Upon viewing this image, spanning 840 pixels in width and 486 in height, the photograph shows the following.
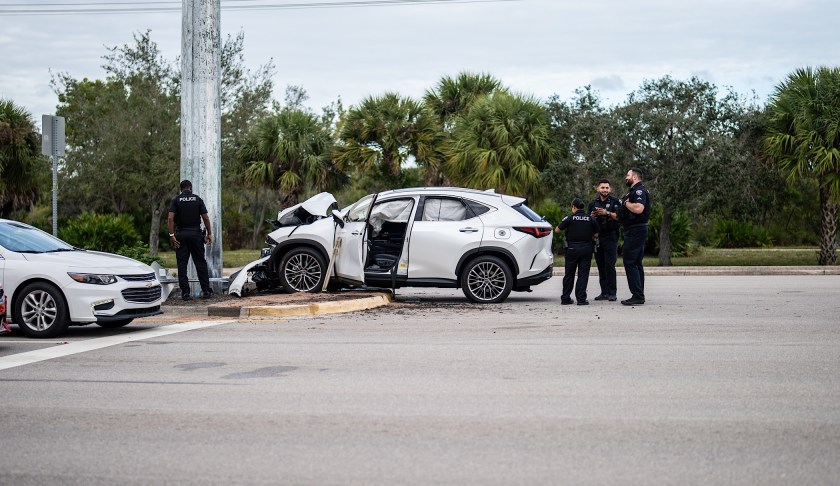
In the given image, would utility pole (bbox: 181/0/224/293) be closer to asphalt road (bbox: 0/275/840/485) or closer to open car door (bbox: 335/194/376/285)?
open car door (bbox: 335/194/376/285)

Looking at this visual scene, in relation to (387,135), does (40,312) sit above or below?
below

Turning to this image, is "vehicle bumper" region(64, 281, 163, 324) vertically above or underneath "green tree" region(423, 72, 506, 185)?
underneath

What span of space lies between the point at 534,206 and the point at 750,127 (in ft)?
25.2

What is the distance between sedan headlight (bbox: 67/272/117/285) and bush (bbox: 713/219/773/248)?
3614 cm

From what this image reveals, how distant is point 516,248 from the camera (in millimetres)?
15055

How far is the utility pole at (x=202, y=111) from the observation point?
16297 mm

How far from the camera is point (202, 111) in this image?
16.3 metres

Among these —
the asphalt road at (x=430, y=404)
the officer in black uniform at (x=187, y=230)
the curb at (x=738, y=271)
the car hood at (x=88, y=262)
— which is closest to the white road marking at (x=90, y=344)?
the asphalt road at (x=430, y=404)

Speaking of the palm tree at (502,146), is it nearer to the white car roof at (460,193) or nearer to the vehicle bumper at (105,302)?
the white car roof at (460,193)

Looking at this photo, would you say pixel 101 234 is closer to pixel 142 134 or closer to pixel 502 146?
pixel 142 134

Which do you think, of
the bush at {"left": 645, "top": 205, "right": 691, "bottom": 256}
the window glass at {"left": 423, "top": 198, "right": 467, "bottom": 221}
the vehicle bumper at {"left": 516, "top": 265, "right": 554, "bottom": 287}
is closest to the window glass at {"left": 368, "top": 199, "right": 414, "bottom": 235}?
the window glass at {"left": 423, "top": 198, "right": 467, "bottom": 221}

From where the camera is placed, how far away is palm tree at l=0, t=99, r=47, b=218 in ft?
98.1

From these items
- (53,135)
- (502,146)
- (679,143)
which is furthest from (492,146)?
(53,135)

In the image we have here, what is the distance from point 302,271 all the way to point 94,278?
4504mm
